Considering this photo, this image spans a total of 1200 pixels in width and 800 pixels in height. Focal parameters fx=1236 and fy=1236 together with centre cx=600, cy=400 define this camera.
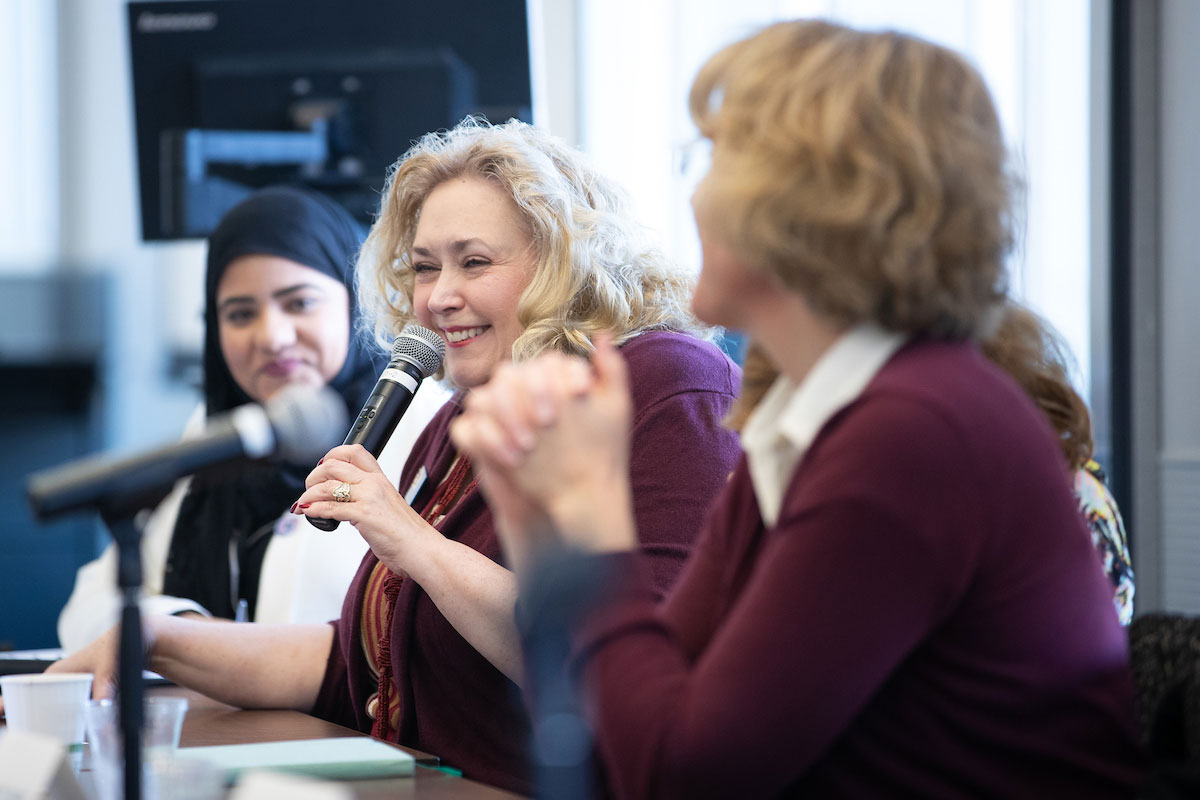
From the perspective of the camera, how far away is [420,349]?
1.66 metres

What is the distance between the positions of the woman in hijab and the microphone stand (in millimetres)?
1441

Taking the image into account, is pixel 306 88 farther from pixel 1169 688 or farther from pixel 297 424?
pixel 1169 688

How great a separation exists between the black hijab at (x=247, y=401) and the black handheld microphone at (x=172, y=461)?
5.35 feet

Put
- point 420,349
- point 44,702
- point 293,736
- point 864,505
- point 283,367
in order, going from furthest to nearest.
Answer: point 283,367, point 420,349, point 293,736, point 44,702, point 864,505

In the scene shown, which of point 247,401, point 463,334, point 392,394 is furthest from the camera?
point 247,401

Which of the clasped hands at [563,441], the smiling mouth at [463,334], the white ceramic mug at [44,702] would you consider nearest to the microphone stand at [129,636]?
the clasped hands at [563,441]

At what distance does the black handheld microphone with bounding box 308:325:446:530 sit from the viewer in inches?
59.2

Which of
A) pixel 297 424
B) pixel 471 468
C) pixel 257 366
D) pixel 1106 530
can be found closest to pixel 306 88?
pixel 257 366

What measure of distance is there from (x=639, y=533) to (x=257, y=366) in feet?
4.22

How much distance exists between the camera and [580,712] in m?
0.96

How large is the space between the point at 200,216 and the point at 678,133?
A: 142 centimetres

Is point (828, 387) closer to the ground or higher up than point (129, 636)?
higher up

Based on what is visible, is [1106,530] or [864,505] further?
[1106,530]

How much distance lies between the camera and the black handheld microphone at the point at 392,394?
59.2 inches
